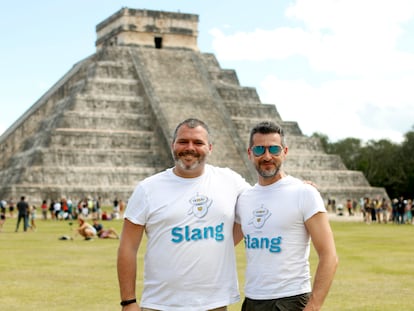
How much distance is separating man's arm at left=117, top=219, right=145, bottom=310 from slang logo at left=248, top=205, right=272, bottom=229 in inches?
27.0

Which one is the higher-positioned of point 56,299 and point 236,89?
point 236,89

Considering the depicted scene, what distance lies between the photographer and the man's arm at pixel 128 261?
4.64 meters

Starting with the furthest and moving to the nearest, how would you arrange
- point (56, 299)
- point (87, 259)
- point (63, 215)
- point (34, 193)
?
point (34, 193) < point (63, 215) < point (87, 259) < point (56, 299)

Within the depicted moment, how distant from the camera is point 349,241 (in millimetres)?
18797

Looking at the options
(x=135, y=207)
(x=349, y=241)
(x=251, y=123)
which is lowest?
(x=349, y=241)

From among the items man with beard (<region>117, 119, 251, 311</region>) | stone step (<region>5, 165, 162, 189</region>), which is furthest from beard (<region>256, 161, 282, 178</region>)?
stone step (<region>5, 165, 162, 189</region>)

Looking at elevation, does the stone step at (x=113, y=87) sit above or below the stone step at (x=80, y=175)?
above

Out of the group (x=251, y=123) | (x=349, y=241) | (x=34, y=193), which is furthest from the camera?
(x=251, y=123)

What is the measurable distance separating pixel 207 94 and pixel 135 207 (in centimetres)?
3865

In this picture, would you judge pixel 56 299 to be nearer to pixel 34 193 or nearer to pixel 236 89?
pixel 34 193

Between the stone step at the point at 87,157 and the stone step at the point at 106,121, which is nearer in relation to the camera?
the stone step at the point at 87,157

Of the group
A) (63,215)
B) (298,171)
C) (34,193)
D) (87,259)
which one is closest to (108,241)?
(87,259)

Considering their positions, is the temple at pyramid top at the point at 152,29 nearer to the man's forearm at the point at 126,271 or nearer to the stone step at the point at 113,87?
the stone step at the point at 113,87

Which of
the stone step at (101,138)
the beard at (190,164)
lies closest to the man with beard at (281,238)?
the beard at (190,164)
